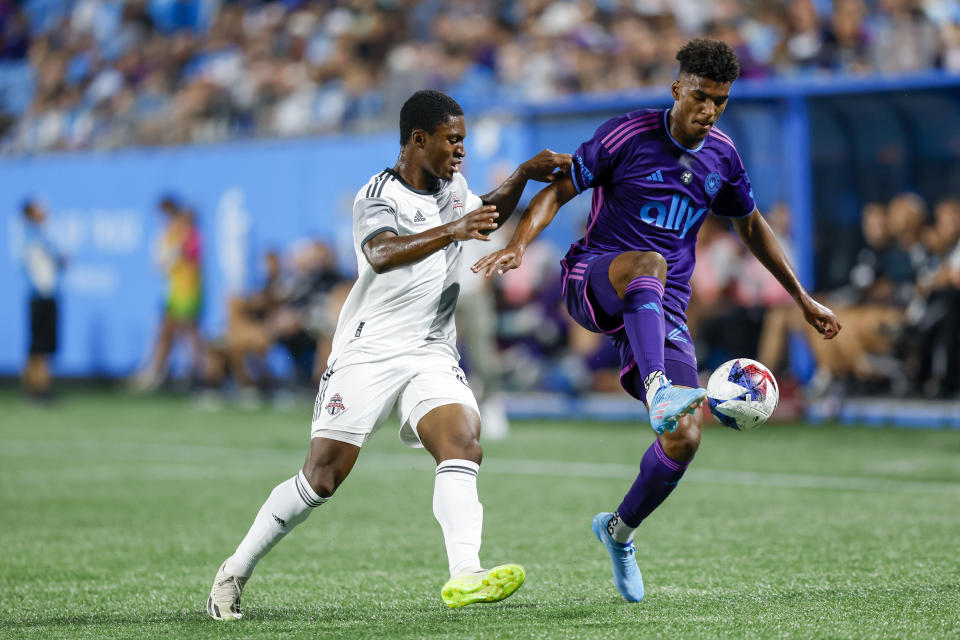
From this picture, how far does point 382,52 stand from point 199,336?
459 centimetres

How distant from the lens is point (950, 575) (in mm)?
5840

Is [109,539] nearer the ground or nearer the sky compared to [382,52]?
nearer the ground

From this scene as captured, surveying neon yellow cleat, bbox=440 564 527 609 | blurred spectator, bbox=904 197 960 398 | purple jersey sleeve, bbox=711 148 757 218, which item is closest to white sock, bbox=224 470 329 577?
neon yellow cleat, bbox=440 564 527 609

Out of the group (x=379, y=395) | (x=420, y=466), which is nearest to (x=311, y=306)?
(x=420, y=466)

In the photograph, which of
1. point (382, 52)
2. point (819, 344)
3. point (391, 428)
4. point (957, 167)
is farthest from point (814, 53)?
point (382, 52)

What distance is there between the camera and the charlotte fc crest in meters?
5.07

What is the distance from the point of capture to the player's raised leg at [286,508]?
5078 millimetres

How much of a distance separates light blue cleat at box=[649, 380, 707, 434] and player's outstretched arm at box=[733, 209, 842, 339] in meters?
1.09

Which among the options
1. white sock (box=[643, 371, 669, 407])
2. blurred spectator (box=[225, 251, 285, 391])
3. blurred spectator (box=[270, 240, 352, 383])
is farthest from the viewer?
blurred spectator (box=[225, 251, 285, 391])

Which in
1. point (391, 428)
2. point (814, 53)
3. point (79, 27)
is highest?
point (79, 27)

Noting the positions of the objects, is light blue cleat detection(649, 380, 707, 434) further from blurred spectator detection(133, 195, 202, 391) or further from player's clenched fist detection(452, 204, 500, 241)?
blurred spectator detection(133, 195, 202, 391)

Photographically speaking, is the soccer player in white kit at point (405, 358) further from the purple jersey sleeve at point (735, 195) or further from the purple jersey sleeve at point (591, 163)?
the purple jersey sleeve at point (735, 195)

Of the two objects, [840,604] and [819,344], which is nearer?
[840,604]

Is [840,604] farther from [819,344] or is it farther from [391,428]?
[391,428]
